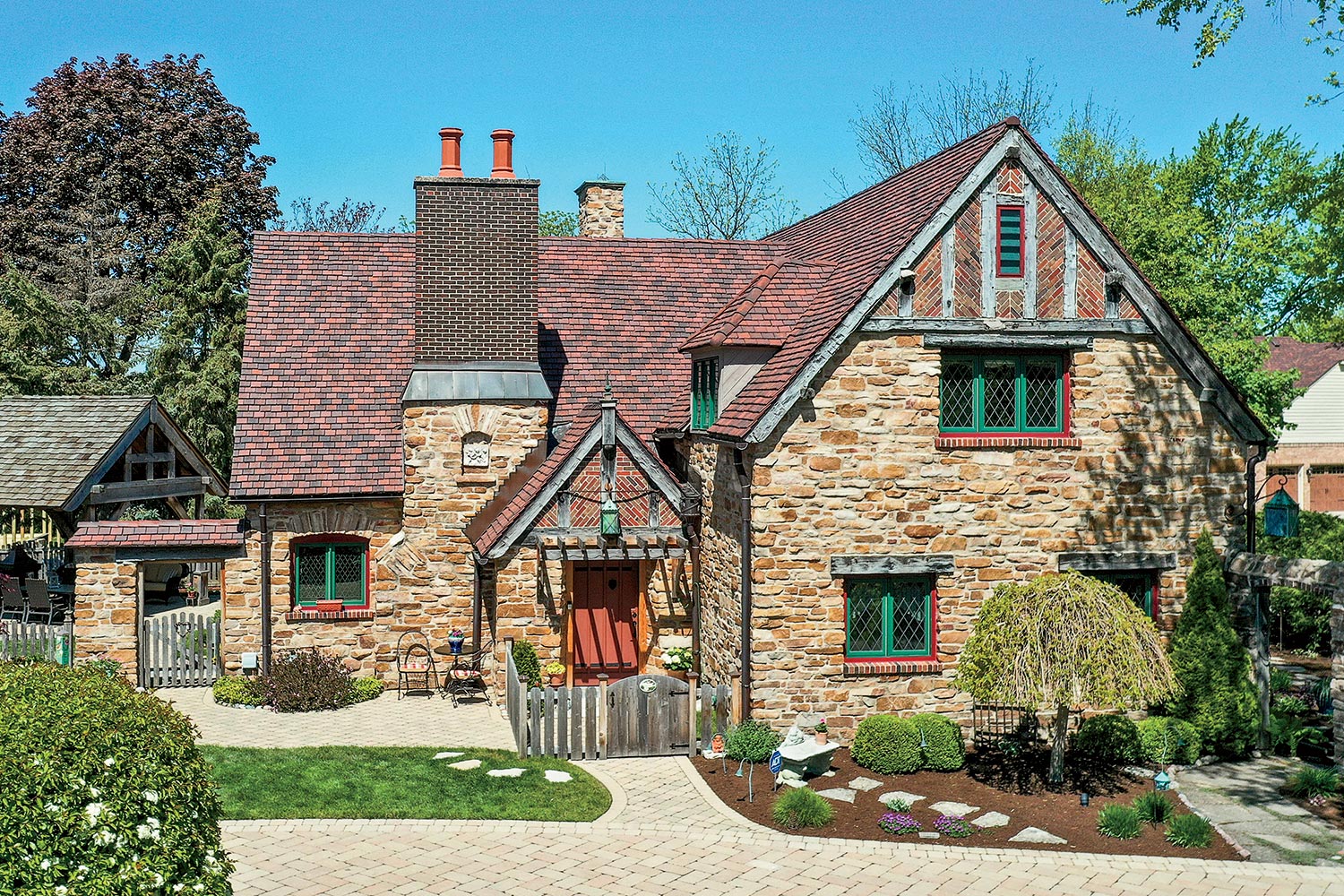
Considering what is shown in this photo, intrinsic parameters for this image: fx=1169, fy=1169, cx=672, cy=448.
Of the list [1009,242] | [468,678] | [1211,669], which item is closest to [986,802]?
[1211,669]

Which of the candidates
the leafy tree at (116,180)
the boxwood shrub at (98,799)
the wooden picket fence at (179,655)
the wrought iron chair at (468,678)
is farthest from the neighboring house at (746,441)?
the leafy tree at (116,180)

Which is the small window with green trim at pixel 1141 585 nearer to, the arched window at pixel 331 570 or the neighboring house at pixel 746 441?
the neighboring house at pixel 746 441

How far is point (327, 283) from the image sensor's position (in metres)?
22.5

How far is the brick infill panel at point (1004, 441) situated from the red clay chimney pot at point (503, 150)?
8.99 meters

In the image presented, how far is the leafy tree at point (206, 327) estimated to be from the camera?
1289 inches

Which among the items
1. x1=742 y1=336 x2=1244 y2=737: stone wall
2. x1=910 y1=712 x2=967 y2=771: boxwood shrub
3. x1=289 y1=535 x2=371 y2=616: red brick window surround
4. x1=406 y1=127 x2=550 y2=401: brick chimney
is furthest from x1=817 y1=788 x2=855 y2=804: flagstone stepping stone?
x1=289 y1=535 x2=371 y2=616: red brick window surround

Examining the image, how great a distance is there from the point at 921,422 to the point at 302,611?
10824 mm

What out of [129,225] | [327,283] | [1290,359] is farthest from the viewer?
[1290,359]

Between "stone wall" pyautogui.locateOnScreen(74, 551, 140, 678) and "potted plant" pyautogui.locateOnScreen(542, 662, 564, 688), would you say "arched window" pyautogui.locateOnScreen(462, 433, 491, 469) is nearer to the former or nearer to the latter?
"potted plant" pyautogui.locateOnScreen(542, 662, 564, 688)

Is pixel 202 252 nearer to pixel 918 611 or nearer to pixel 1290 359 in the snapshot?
pixel 918 611

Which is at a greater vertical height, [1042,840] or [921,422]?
[921,422]

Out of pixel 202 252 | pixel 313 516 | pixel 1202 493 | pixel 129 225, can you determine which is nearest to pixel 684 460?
pixel 313 516

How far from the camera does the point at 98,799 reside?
8.15 metres

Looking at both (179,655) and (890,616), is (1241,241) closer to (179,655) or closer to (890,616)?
(890,616)
